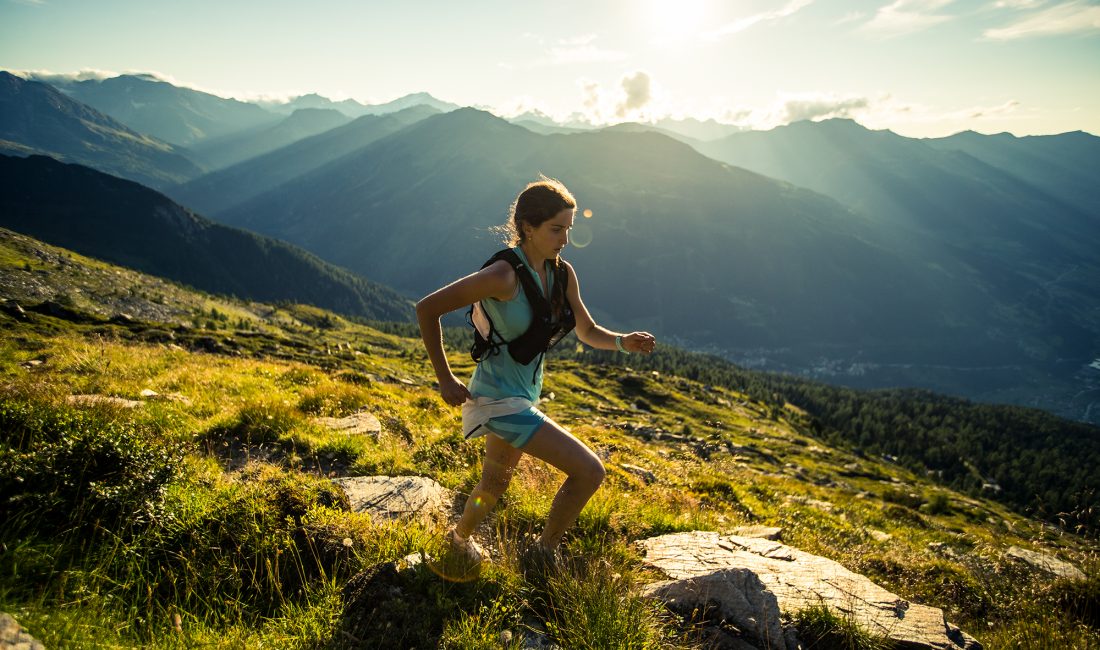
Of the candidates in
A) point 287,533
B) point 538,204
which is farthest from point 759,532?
point 287,533

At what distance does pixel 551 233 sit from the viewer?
4.56 m

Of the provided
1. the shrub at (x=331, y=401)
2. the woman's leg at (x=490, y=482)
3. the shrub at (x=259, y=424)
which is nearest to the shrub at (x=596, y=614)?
the woman's leg at (x=490, y=482)

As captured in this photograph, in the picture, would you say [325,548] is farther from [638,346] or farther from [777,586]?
[777,586]

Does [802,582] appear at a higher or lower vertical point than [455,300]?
lower

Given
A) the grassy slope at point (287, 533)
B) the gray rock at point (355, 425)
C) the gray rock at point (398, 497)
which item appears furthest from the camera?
the gray rock at point (355, 425)

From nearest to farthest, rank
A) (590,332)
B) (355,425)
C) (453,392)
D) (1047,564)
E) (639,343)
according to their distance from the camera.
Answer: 1. (453,392)
2. (639,343)
3. (590,332)
4. (1047,564)
5. (355,425)

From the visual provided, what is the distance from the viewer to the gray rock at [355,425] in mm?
8781

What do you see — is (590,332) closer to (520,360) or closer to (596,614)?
(520,360)

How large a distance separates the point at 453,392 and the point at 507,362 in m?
0.62

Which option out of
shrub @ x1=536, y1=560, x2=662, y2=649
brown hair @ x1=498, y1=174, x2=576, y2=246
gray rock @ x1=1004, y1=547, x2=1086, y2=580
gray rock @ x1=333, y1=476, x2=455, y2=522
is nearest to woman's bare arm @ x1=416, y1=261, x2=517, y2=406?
brown hair @ x1=498, y1=174, x2=576, y2=246

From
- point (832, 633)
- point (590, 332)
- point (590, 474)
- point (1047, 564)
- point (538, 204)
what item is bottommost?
point (1047, 564)

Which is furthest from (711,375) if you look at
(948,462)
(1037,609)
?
(1037,609)

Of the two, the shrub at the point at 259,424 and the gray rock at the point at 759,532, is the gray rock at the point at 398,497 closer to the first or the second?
the shrub at the point at 259,424

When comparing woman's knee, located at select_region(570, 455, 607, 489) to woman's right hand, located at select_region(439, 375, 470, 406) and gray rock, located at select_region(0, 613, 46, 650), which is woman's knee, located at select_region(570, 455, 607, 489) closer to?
woman's right hand, located at select_region(439, 375, 470, 406)
